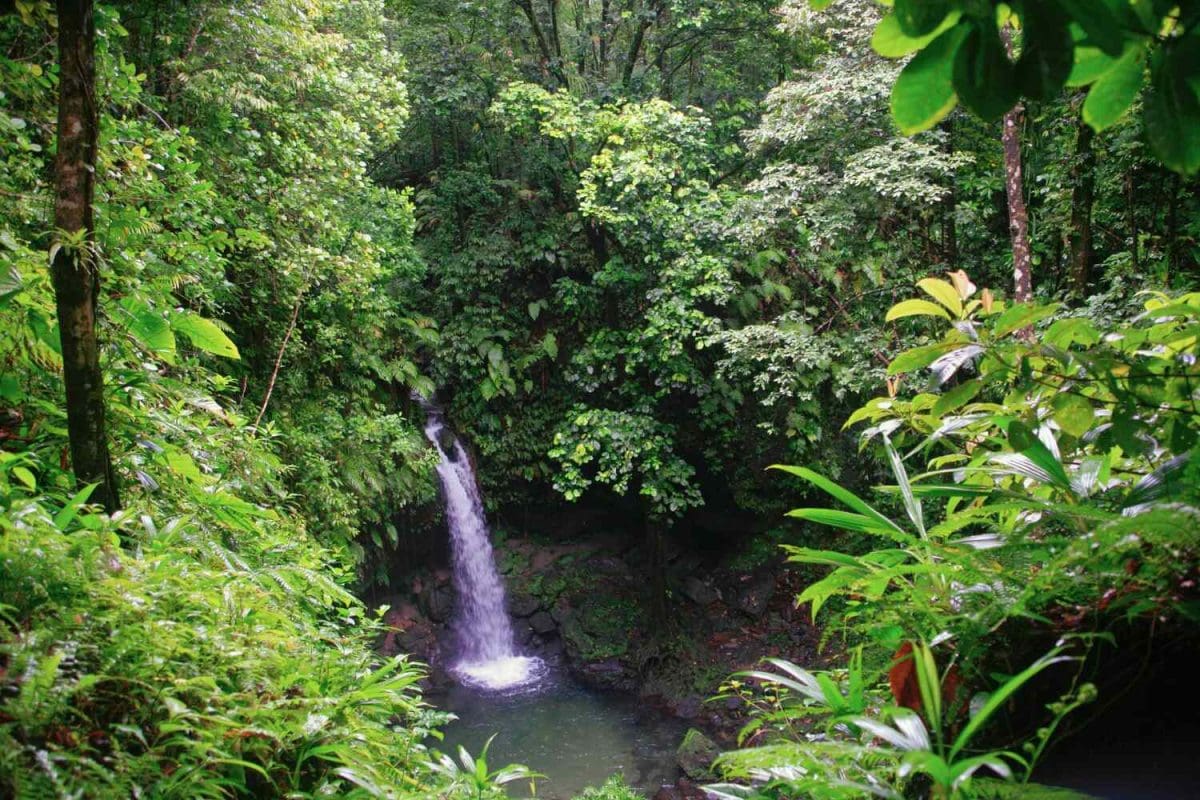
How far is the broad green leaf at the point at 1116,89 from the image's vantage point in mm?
1105

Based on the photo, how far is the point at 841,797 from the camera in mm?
1240

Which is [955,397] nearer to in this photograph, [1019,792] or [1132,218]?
[1019,792]

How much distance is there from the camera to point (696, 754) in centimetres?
770

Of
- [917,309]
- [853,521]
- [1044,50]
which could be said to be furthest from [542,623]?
[1044,50]

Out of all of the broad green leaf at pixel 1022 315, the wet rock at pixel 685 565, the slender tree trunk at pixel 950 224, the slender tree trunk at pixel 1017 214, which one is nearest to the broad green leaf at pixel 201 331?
the broad green leaf at pixel 1022 315

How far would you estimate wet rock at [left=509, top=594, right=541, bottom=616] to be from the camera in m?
10.6

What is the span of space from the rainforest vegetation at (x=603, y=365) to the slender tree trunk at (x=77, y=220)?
11 mm

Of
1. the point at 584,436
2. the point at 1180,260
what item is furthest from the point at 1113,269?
the point at 584,436

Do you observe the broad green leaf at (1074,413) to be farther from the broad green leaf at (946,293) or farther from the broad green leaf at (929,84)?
the broad green leaf at (929,84)

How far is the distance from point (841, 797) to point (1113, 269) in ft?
26.6

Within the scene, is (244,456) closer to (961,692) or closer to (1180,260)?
(961,692)

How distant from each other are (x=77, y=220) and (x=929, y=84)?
224cm

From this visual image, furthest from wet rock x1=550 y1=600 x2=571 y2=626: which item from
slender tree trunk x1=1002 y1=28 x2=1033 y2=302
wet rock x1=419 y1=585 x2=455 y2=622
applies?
slender tree trunk x1=1002 y1=28 x2=1033 y2=302

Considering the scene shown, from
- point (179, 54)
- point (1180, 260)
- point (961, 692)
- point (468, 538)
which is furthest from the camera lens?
point (468, 538)
